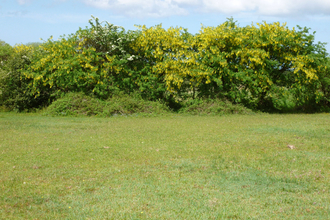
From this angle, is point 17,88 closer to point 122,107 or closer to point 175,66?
point 122,107

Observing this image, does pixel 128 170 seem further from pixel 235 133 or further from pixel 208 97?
pixel 208 97

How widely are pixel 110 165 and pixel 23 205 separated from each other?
96.7 inches

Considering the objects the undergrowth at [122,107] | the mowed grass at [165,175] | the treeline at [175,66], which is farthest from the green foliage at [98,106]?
the mowed grass at [165,175]

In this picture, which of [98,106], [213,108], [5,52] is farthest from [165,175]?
[5,52]

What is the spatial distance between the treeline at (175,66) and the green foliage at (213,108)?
19.1 inches

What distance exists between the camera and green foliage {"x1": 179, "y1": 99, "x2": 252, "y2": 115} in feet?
63.0

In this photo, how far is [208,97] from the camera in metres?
20.0

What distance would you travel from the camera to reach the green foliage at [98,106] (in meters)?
18.4

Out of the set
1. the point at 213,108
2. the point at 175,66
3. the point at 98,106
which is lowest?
the point at 98,106

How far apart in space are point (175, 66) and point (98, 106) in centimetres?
474

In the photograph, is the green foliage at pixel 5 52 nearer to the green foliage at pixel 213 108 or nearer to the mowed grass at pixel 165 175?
the green foliage at pixel 213 108

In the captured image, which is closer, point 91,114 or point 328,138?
point 328,138

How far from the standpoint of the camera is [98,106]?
18625mm

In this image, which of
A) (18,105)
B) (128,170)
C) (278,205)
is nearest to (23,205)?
(128,170)
